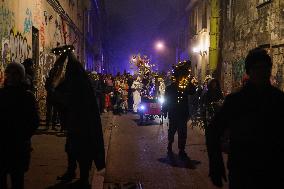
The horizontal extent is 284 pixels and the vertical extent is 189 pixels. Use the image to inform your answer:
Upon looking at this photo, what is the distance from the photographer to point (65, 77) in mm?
6910

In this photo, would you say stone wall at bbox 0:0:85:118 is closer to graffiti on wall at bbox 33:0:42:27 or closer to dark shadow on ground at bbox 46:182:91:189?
graffiti on wall at bbox 33:0:42:27

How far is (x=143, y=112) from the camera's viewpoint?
717 inches

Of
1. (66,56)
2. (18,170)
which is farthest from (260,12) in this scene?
(18,170)

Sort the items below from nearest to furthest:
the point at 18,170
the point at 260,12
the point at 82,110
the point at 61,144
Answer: the point at 18,170 → the point at 82,110 → the point at 61,144 → the point at 260,12

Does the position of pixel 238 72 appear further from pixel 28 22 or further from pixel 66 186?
pixel 66 186

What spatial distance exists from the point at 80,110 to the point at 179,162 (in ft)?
12.2

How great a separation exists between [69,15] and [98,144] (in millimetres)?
20360

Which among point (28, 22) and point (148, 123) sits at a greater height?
point (28, 22)

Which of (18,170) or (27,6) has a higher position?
(27,6)

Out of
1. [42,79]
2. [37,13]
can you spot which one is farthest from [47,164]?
[42,79]

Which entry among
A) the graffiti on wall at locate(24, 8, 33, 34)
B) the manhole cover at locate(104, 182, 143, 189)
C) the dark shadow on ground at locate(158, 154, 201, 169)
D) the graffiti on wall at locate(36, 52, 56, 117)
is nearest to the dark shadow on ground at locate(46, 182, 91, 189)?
the manhole cover at locate(104, 182, 143, 189)

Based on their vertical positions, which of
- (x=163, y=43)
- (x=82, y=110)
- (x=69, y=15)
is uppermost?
(x=163, y=43)

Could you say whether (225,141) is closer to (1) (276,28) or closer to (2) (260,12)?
(1) (276,28)

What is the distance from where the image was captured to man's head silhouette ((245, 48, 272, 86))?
3.75m
